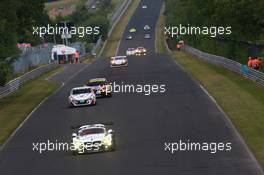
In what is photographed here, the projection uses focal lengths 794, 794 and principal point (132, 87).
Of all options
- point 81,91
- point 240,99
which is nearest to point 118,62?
point 81,91

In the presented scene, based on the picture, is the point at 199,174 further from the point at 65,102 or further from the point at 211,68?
the point at 211,68

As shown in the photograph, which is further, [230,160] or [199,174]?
[230,160]

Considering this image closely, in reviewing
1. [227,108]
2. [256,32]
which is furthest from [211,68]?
[227,108]

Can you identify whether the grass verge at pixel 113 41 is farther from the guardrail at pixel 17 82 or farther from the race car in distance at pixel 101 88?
the race car in distance at pixel 101 88

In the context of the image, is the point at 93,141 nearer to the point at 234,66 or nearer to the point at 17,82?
the point at 234,66

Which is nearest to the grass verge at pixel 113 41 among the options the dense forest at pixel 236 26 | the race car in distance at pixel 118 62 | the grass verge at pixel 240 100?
the dense forest at pixel 236 26

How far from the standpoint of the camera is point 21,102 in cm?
5638

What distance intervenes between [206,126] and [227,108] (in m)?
7.53

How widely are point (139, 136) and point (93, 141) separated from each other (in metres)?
4.67

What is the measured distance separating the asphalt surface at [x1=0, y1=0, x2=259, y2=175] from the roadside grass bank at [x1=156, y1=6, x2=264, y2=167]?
2.04 ft

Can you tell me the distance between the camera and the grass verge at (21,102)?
42.5 metres

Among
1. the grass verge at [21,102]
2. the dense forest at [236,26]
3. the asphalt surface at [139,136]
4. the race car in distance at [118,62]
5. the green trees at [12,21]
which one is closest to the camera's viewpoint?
the asphalt surface at [139,136]

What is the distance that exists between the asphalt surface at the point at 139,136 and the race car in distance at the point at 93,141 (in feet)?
1.20

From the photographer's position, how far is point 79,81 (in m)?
73.6
